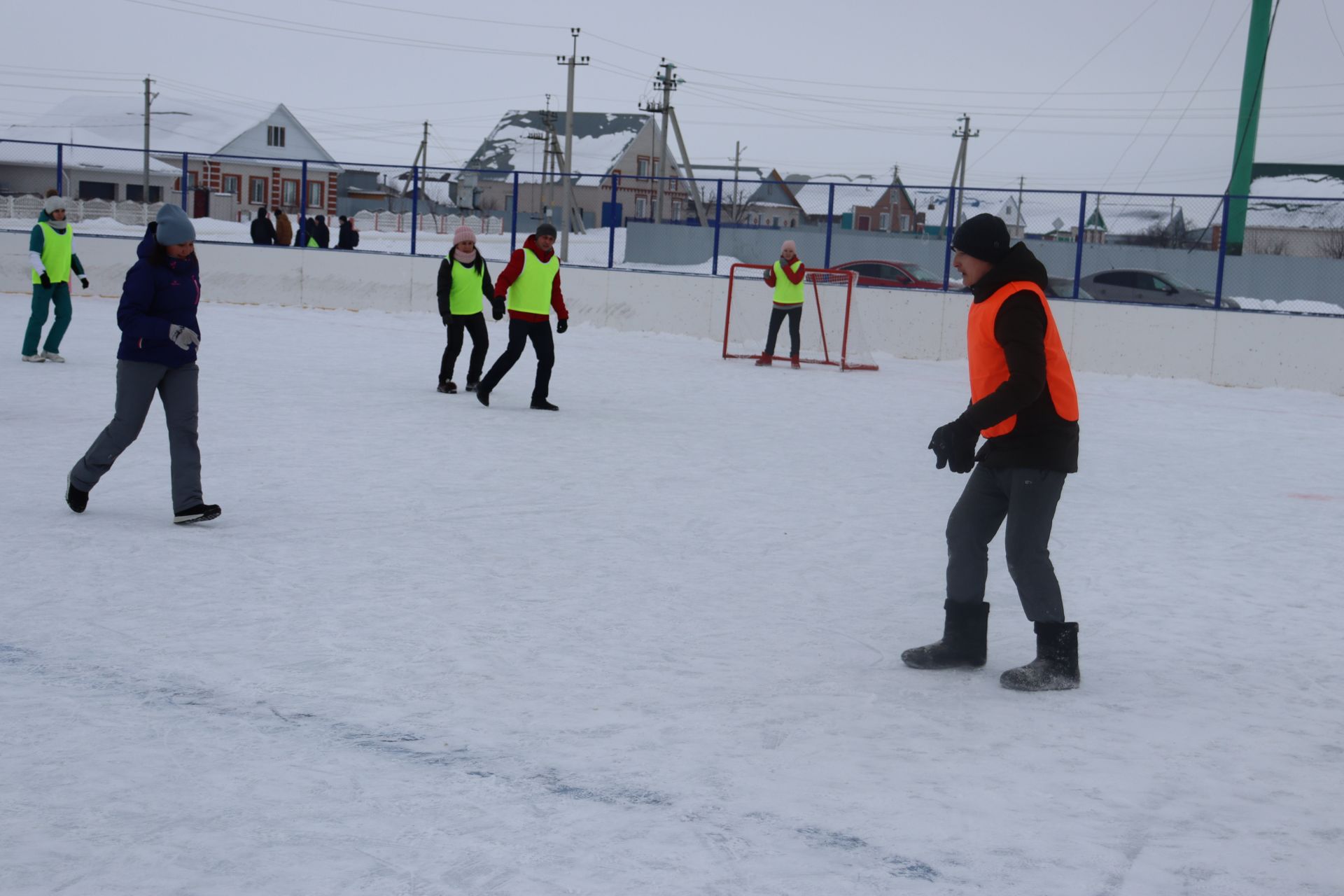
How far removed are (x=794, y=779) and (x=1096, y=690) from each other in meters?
1.43

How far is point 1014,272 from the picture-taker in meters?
4.28

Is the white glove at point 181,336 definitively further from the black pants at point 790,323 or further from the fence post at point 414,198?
the fence post at point 414,198

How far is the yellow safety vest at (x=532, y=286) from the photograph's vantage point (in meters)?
10.9

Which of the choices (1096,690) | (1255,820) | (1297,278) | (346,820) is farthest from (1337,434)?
(1297,278)

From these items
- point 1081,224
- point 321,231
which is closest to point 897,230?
point 1081,224

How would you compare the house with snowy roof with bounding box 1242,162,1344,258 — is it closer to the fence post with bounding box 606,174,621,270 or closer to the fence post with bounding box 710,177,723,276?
the fence post with bounding box 710,177,723,276

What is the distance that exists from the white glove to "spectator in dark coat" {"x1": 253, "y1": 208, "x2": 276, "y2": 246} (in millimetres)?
16642

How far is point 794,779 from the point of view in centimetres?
361

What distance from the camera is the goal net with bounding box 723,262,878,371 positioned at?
17.4 metres

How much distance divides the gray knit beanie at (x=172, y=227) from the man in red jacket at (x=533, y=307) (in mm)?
4754

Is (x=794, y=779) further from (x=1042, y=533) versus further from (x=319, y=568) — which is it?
(x=319, y=568)

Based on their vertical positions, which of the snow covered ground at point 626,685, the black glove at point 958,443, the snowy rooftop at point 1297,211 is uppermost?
the snowy rooftop at point 1297,211

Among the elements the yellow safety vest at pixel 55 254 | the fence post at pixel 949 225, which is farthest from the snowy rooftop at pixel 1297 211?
the yellow safety vest at pixel 55 254

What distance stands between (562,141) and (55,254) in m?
71.1
